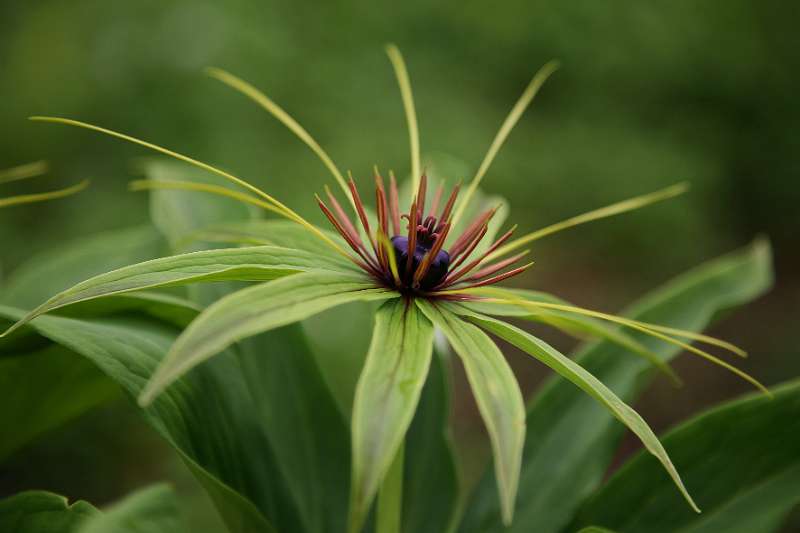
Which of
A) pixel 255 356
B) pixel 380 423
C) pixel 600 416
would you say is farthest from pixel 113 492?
pixel 380 423

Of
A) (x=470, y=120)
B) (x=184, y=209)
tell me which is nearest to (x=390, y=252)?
(x=184, y=209)

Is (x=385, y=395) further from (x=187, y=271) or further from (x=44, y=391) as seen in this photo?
(x=44, y=391)

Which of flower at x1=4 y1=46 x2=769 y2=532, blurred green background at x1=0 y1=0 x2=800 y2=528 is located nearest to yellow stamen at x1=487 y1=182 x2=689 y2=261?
flower at x1=4 y1=46 x2=769 y2=532

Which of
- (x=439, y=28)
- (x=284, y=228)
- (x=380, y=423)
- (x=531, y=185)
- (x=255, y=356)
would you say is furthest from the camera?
(x=439, y=28)

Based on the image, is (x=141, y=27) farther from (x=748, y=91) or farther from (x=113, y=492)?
(x=748, y=91)

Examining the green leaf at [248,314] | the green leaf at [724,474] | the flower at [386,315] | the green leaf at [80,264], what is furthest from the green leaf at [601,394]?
the green leaf at [80,264]

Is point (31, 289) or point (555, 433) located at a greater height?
point (31, 289)

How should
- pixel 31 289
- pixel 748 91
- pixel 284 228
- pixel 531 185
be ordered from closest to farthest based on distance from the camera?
pixel 284 228 → pixel 31 289 → pixel 531 185 → pixel 748 91

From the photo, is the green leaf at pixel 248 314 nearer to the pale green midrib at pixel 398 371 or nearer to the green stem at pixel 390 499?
the pale green midrib at pixel 398 371
